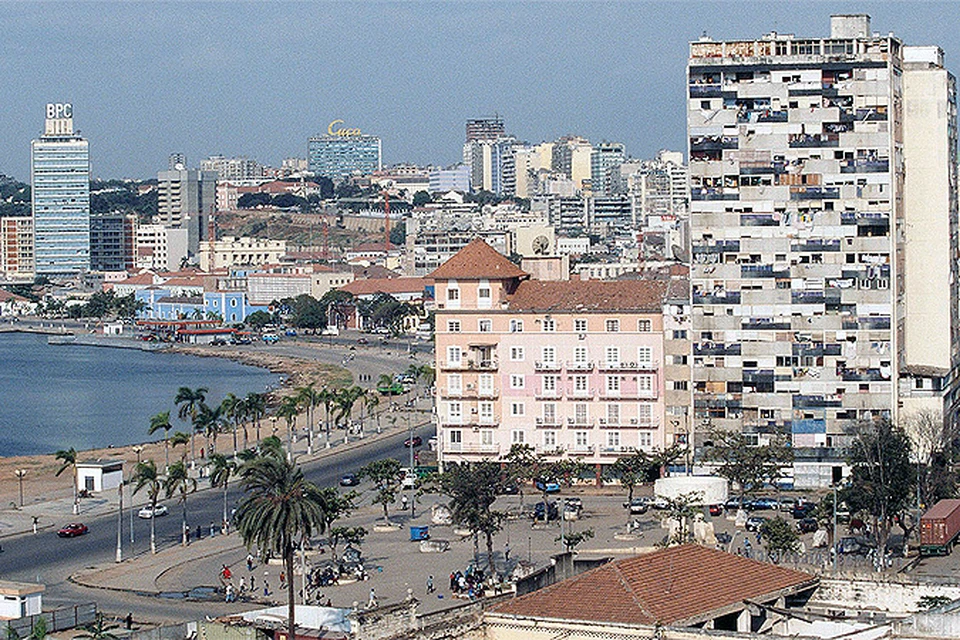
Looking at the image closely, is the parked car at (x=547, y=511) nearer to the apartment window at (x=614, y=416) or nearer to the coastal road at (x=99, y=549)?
the apartment window at (x=614, y=416)

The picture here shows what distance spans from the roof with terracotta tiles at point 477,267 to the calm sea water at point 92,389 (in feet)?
110

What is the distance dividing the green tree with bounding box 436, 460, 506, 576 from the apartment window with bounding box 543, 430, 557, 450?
6.06 m

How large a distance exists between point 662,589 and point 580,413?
4554 centimetres

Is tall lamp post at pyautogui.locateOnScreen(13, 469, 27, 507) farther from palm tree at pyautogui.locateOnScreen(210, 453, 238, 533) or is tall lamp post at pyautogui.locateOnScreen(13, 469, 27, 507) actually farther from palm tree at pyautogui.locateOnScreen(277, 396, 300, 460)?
palm tree at pyautogui.locateOnScreen(277, 396, 300, 460)

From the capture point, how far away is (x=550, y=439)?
69.5m

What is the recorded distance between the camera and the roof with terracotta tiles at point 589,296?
228 feet

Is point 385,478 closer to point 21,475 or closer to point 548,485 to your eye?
point 548,485

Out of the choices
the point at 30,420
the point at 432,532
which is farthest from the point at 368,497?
the point at 30,420

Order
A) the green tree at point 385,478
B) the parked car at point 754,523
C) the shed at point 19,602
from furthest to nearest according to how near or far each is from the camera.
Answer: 1. the green tree at point 385,478
2. the parked car at point 754,523
3. the shed at point 19,602

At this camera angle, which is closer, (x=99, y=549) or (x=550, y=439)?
(x=99, y=549)

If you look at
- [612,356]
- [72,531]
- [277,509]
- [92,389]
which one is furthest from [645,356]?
[92,389]

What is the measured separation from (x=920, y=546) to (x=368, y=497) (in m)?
23.0

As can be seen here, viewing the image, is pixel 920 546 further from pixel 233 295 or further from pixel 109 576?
pixel 233 295

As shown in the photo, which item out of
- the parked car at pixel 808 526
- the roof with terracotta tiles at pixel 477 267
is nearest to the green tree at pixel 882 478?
the parked car at pixel 808 526
